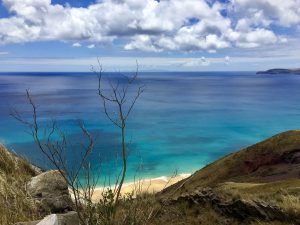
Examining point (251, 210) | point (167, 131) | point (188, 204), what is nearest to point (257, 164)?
point (188, 204)

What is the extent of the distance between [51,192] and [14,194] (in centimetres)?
271

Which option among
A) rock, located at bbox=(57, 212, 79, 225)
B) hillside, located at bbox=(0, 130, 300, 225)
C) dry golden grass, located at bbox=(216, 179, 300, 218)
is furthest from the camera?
dry golden grass, located at bbox=(216, 179, 300, 218)

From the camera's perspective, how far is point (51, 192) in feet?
45.9

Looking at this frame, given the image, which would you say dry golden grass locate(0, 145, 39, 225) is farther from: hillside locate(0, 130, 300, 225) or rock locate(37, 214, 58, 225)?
rock locate(37, 214, 58, 225)

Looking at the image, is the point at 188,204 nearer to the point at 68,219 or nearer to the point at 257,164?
the point at 68,219

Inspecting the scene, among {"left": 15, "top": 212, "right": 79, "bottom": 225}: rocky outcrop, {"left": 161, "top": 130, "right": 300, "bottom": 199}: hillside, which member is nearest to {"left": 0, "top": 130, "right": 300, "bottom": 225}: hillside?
{"left": 15, "top": 212, "right": 79, "bottom": 225}: rocky outcrop

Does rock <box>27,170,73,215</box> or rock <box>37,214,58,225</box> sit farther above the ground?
rock <box>37,214,58,225</box>

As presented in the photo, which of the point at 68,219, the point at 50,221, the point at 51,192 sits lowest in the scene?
the point at 51,192

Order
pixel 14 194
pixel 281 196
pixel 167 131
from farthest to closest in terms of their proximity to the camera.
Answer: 1. pixel 167 131
2. pixel 14 194
3. pixel 281 196

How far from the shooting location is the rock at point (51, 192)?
1292cm

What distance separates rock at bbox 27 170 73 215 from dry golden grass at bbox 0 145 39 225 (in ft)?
1.49

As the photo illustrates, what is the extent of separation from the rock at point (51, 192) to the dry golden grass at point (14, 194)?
1.49ft

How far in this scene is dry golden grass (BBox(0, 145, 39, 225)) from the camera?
9.32 metres

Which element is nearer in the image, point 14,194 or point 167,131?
point 14,194
